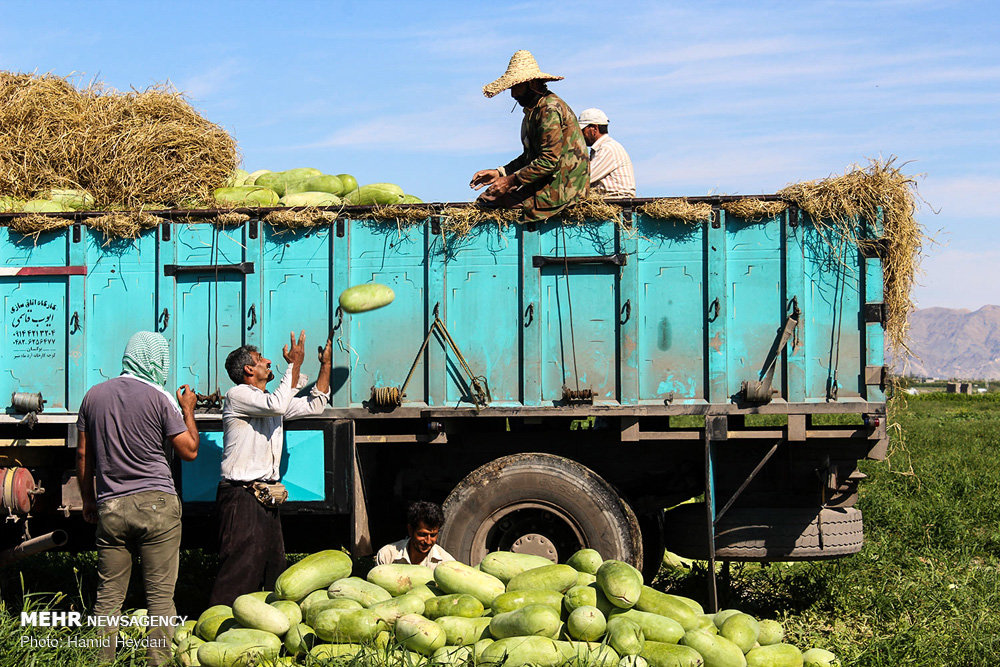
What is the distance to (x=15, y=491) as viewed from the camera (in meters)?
6.77

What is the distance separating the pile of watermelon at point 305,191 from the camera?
7.11m

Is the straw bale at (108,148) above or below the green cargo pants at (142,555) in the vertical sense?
above

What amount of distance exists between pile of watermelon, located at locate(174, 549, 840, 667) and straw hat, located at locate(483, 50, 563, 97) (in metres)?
3.45

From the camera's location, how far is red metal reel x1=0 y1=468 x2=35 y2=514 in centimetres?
676

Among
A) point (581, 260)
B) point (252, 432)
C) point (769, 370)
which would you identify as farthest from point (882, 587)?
point (252, 432)

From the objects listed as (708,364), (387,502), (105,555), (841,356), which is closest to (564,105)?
(708,364)

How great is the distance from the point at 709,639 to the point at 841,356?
8.38 feet

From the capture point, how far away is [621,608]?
196 inches

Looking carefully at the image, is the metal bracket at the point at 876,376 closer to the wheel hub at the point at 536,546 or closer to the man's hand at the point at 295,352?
the wheel hub at the point at 536,546

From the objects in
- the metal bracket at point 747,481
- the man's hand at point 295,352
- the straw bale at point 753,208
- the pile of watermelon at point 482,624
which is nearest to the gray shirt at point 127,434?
the pile of watermelon at point 482,624

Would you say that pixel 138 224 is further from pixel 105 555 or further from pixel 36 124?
pixel 105 555

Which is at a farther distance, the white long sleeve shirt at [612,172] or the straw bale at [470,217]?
the white long sleeve shirt at [612,172]

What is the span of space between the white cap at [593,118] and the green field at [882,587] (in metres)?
3.11

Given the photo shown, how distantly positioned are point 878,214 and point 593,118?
7.57ft
